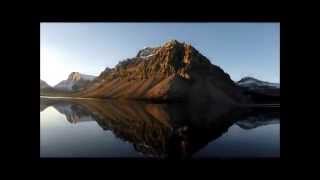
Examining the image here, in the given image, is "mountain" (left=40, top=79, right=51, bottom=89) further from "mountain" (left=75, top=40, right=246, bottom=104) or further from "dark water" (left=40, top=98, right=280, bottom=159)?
"mountain" (left=75, top=40, right=246, bottom=104)

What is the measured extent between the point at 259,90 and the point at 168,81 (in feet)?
1.91

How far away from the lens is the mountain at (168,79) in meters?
3.22

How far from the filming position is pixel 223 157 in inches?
126

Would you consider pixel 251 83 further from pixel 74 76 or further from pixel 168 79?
pixel 74 76

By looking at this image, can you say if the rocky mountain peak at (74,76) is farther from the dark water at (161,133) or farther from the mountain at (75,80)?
the dark water at (161,133)

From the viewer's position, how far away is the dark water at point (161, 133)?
10.5 ft

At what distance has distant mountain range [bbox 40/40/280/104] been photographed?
10.5 ft

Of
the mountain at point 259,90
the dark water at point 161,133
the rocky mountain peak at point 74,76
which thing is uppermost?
the rocky mountain peak at point 74,76

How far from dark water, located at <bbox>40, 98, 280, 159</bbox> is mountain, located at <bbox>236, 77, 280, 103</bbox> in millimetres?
84

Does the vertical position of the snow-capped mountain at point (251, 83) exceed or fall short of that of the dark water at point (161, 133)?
it exceeds it

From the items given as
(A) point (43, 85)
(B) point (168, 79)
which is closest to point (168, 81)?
(B) point (168, 79)

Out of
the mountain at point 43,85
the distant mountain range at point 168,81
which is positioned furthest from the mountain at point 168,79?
the mountain at point 43,85

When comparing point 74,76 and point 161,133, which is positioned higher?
point 74,76

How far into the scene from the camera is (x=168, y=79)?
3.27m
